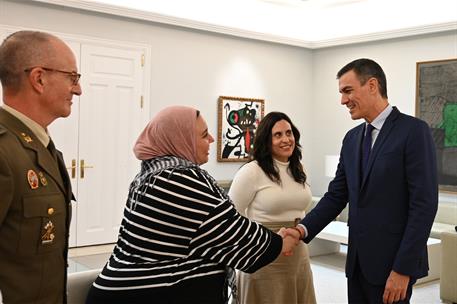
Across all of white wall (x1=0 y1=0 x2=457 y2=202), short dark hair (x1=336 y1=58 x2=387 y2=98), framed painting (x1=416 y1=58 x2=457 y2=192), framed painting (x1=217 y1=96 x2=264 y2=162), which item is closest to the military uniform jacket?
short dark hair (x1=336 y1=58 x2=387 y2=98)

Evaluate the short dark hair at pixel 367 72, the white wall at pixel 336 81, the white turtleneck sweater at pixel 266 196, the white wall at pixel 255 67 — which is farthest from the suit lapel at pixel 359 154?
the white wall at pixel 336 81

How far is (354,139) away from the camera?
2438mm

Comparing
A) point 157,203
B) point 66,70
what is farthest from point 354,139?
point 66,70

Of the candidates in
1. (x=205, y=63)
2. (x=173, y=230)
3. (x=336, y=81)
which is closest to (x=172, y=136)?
(x=173, y=230)

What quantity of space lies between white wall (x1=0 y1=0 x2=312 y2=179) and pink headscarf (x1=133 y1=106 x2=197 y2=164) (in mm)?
4330

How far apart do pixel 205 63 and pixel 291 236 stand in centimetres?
488

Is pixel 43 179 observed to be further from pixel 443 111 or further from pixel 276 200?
pixel 443 111

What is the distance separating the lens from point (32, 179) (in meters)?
1.43

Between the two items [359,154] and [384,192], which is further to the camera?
[359,154]

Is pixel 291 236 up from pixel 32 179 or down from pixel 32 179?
down

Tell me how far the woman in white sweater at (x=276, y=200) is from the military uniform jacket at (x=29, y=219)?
1430 mm

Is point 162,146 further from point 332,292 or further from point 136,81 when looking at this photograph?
point 136,81

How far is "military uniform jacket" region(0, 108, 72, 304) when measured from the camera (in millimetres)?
1389

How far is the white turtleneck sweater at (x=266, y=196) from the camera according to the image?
2877 millimetres
